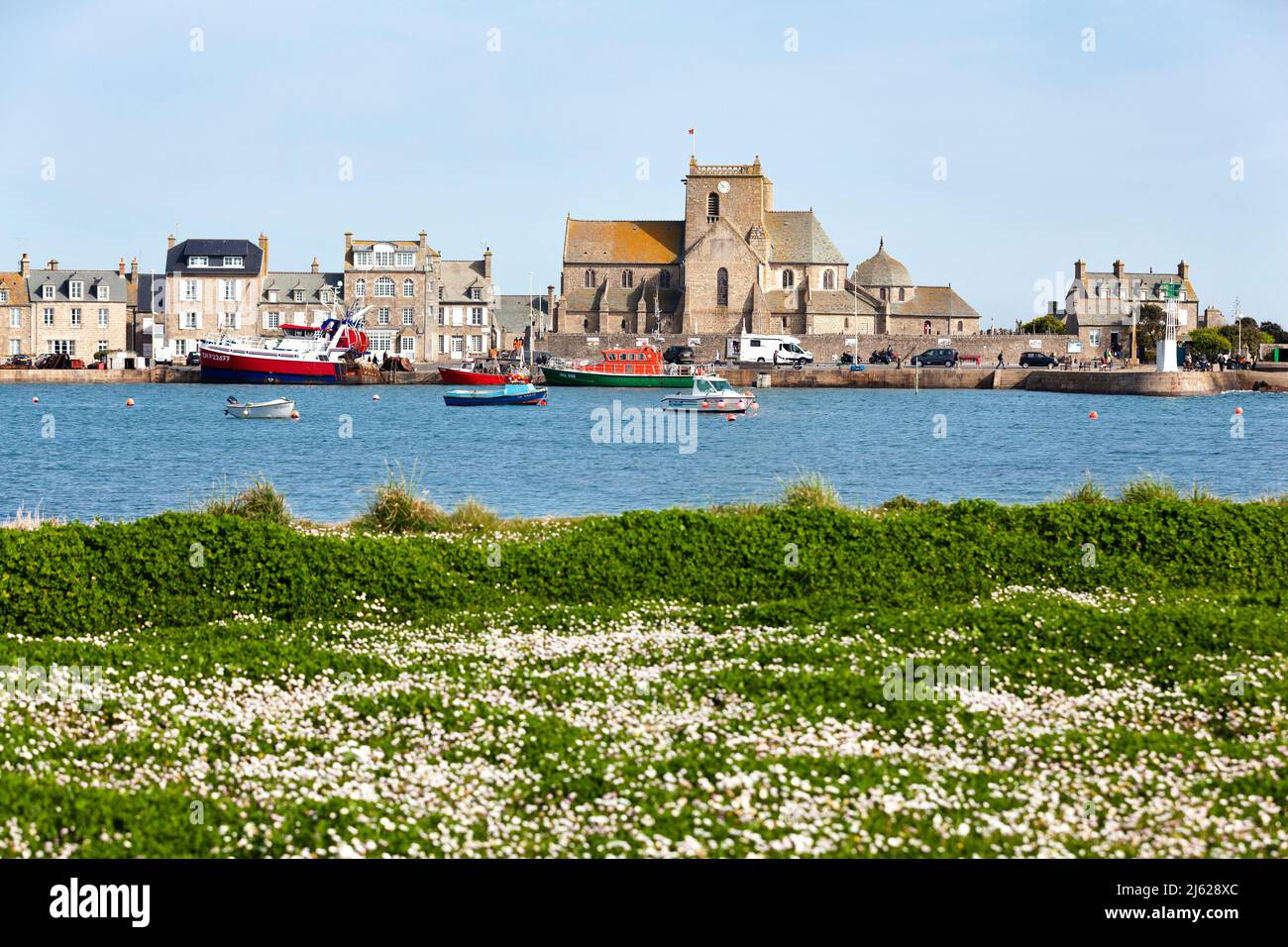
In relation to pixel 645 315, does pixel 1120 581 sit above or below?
below

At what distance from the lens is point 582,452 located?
59.0 metres

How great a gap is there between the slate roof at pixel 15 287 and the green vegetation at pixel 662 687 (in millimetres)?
109549

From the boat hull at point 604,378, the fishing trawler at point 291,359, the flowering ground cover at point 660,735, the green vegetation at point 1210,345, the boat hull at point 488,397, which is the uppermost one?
the green vegetation at point 1210,345

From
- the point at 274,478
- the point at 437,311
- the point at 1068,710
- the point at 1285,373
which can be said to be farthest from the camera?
the point at 437,311

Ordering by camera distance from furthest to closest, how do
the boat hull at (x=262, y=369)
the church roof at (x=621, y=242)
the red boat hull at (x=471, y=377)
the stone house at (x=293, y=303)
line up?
the church roof at (x=621, y=242) < the stone house at (x=293, y=303) < the boat hull at (x=262, y=369) < the red boat hull at (x=471, y=377)

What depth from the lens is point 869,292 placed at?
13988cm

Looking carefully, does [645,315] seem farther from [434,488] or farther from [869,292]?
[434,488]

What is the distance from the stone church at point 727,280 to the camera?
133 meters

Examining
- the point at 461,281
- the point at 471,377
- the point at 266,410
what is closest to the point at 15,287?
the point at 461,281

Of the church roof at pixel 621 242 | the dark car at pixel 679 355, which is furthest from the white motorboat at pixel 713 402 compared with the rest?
the church roof at pixel 621 242

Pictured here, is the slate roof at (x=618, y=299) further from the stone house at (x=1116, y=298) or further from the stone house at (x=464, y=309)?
the stone house at (x=1116, y=298)

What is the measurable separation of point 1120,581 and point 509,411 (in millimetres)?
73505
